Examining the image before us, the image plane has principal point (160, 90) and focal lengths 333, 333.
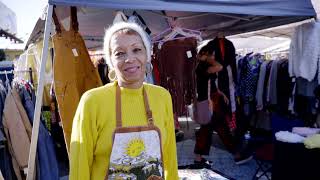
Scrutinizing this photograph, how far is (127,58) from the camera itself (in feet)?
4.98

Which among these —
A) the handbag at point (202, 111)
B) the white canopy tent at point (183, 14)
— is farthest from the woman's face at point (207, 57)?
the white canopy tent at point (183, 14)

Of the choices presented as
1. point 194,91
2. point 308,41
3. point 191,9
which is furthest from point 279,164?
point 191,9

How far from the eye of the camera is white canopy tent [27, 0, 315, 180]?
2484 millimetres

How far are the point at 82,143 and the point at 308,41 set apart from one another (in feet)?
10.1

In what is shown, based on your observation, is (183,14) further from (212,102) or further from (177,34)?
(212,102)

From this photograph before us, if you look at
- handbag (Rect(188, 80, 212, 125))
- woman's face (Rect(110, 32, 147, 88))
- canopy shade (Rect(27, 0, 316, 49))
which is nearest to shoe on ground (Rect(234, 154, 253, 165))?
handbag (Rect(188, 80, 212, 125))

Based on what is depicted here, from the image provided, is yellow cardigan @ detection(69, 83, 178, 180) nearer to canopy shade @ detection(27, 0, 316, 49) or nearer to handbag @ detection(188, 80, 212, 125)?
canopy shade @ detection(27, 0, 316, 49)

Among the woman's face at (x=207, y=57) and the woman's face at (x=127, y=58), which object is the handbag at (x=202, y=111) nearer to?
the woman's face at (x=207, y=57)

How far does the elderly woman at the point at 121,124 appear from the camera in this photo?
1.48 meters

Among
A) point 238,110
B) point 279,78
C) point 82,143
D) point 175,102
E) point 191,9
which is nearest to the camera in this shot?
point 82,143

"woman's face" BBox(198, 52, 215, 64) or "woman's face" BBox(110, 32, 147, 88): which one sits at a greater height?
"woman's face" BBox(110, 32, 147, 88)

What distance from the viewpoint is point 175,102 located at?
356cm

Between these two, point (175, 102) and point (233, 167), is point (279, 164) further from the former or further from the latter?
point (233, 167)

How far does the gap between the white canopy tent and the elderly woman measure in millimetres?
1049
